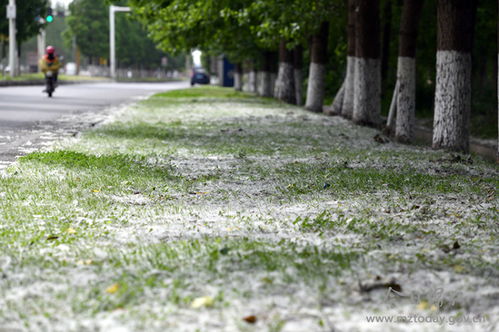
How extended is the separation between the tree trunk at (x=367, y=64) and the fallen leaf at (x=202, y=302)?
16.8m

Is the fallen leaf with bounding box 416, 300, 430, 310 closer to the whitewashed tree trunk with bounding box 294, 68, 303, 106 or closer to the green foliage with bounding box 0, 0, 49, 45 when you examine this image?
the whitewashed tree trunk with bounding box 294, 68, 303, 106

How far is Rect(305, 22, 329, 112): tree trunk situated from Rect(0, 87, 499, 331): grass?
16.6m

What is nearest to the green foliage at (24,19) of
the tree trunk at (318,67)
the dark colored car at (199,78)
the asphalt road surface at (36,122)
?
the dark colored car at (199,78)

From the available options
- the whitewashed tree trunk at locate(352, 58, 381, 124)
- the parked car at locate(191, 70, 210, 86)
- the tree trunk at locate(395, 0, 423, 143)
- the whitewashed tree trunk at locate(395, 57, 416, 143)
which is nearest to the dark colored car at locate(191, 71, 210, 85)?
the parked car at locate(191, 70, 210, 86)

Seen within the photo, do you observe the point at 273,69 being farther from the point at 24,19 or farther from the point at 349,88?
the point at 349,88

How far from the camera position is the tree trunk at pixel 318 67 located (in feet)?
93.3

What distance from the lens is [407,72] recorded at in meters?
17.5

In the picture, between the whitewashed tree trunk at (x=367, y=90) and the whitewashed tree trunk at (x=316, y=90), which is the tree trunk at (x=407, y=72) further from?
the whitewashed tree trunk at (x=316, y=90)

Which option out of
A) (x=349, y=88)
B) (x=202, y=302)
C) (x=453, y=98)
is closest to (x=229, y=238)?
(x=202, y=302)

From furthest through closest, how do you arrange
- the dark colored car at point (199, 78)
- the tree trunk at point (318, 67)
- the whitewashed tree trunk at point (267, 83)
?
the dark colored car at point (199, 78), the whitewashed tree trunk at point (267, 83), the tree trunk at point (318, 67)

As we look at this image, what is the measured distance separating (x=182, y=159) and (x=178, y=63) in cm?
14913

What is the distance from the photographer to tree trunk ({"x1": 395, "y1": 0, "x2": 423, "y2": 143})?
57.5 ft

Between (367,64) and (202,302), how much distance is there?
663 inches

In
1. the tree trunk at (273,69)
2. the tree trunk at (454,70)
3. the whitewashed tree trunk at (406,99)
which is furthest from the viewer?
the tree trunk at (273,69)
